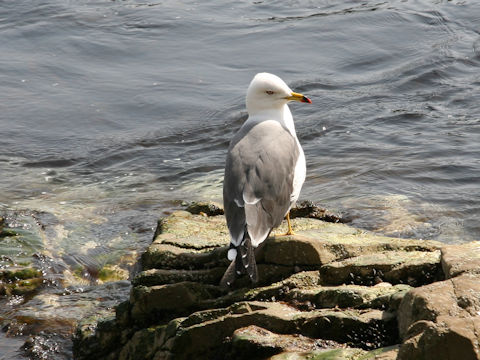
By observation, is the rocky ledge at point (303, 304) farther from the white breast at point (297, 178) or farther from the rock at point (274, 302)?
the white breast at point (297, 178)

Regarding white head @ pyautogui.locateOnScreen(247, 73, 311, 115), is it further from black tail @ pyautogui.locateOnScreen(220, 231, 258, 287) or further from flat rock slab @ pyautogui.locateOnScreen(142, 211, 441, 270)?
black tail @ pyautogui.locateOnScreen(220, 231, 258, 287)

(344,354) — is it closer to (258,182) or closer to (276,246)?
(276,246)

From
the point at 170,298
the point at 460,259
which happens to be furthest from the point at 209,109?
the point at 460,259

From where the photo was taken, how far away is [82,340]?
5.56 m

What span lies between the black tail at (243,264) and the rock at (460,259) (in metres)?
1.08

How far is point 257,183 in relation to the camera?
5.36 meters

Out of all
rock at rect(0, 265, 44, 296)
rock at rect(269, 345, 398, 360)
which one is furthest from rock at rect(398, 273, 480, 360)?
rock at rect(0, 265, 44, 296)

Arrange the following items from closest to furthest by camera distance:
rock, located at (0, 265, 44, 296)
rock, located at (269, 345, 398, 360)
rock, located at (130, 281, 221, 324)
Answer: rock, located at (269, 345, 398, 360) < rock, located at (130, 281, 221, 324) < rock, located at (0, 265, 44, 296)

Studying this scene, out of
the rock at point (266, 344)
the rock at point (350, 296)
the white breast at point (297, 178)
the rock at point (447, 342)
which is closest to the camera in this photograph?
the rock at point (447, 342)

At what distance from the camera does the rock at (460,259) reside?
4.42 m

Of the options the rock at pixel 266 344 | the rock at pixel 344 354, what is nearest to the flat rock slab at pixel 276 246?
the rock at pixel 266 344

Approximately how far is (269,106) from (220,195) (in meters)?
2.64

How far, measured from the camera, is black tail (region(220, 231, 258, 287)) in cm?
485

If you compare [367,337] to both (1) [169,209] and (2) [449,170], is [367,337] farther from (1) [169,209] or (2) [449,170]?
(2) [449,170]
